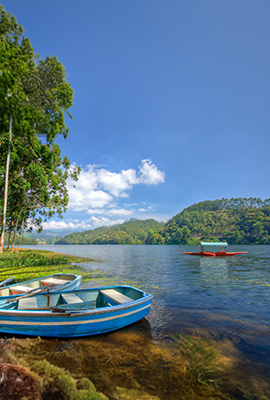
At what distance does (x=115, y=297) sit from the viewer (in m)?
10.2

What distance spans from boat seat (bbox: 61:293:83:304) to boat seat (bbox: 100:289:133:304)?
139cm

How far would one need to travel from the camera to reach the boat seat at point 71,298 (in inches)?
384

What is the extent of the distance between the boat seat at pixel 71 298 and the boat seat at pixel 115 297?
4.58ft

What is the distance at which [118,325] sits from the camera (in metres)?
8.66

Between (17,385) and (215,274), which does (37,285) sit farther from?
(215,274)

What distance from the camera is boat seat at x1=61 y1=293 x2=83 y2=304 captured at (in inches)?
384

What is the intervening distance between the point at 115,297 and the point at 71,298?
2312 millimetres

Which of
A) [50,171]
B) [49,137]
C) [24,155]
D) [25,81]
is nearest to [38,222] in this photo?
[50,171]

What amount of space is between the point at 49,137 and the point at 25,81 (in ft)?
24.2

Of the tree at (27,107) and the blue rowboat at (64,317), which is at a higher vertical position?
the tree at (27,107)

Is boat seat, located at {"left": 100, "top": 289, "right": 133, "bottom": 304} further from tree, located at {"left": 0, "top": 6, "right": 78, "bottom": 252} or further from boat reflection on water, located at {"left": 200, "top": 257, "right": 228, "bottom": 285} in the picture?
tree, located at {"left": 0, "top": 6, "right": 78, "bottom": 252}

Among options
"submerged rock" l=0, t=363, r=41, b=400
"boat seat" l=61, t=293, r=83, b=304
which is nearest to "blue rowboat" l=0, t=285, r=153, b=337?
"boat seat" l=61, t=293, r=83, b=304

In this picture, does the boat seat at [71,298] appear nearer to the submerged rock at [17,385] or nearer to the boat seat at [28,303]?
the boat seat at [28,303]

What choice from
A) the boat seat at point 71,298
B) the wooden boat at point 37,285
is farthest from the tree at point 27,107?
the boat seat at point 71,298
